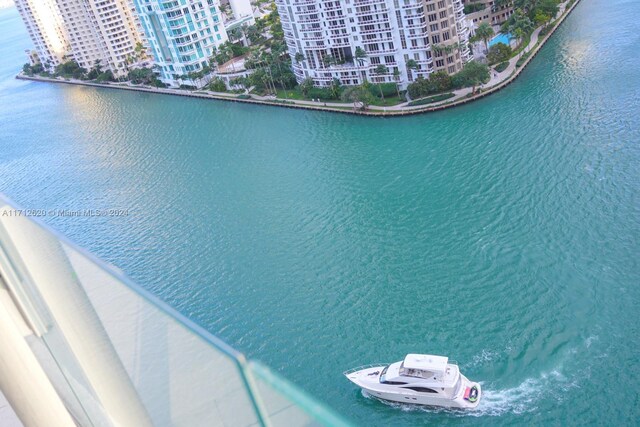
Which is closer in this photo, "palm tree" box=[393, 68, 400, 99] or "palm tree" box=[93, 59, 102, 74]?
"palm tree" box=[393, 68, 400, 99]

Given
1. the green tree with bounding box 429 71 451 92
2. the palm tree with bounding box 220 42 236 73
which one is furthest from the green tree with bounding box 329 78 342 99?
the palm tree with bounding box 220 42 236 73

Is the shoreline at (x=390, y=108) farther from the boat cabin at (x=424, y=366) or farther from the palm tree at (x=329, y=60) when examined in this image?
the boat cabin at (x=424, y=366)

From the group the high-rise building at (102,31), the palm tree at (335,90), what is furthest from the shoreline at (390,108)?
the high-rise building at (102,31)

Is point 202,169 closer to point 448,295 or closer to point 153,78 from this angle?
point 448,295

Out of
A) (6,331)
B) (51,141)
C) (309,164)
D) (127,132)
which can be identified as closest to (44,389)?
(6,331)

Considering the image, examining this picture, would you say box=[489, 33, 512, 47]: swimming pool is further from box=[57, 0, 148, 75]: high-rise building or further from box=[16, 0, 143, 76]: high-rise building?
box=[57, 0, 148, 75]: high-rise building

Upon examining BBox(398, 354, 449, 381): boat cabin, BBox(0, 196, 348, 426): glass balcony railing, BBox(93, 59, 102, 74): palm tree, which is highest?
BBox(0, 196, 348, 426): glass balcony railing

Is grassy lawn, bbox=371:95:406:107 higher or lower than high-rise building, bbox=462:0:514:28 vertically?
lower
